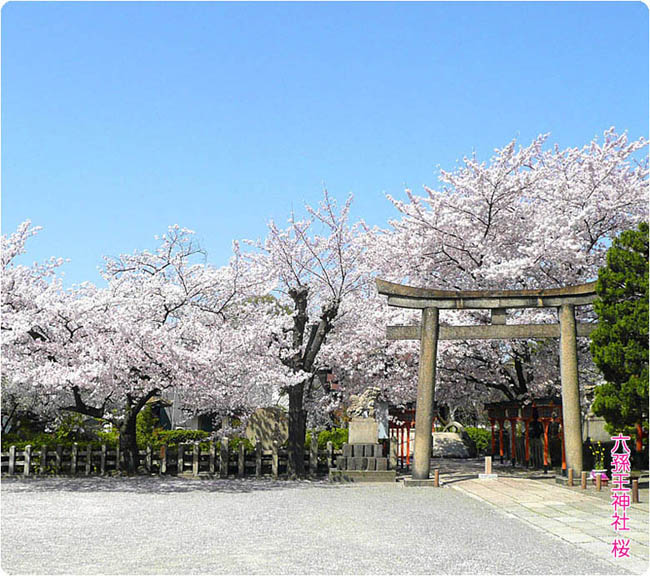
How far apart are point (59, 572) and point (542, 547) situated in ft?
18.9

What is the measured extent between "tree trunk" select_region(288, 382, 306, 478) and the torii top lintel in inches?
156

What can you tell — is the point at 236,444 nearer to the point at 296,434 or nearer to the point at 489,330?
the point at 296,434

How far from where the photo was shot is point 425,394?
16406 millimetres

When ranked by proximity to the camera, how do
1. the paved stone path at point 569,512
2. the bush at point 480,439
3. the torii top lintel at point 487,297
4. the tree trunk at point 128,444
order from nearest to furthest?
the paved stone path at point 569,512, the torii top lintel at point 487,297, the tree trunk at point 128,444, the bush at point 480,439

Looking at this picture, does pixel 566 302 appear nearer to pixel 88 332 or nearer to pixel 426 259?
pixel 426 259

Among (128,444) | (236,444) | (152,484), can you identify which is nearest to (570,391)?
(152,484)

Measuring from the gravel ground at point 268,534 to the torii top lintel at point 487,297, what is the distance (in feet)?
14.6

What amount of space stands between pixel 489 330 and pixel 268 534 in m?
8.51

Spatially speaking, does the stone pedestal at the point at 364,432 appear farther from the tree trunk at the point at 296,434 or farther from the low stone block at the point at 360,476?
the tree trunk at the point at 296,434

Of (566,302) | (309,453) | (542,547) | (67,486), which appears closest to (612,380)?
(566,302)

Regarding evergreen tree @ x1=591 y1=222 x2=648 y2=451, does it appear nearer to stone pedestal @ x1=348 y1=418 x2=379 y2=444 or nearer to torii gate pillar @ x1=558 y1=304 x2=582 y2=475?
torii gate pillar @ x1=558 y1=304 x2=582 y2=475

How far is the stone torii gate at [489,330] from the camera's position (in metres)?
16.0

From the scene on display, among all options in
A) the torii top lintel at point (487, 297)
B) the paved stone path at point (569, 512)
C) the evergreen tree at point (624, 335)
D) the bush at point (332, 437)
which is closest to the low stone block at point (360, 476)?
the paved stone path at point (569, 512)

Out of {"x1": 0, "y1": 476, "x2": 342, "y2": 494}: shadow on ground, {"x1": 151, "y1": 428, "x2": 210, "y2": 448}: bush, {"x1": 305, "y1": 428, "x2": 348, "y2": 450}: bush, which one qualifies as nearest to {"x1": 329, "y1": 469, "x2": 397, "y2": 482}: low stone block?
{"x1": 0, "y1": 476, "x2": 342, "y2": 494}: shadow on ground
